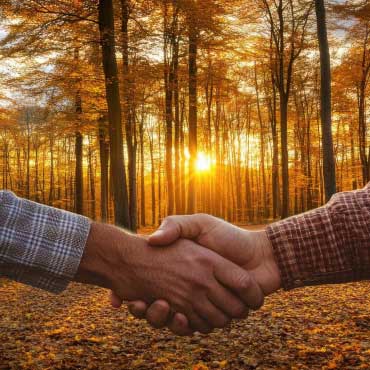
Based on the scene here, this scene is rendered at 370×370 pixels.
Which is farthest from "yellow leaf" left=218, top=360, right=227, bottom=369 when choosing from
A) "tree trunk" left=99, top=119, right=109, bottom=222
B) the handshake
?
"tree trunk" left=99, top=119, right=109, bottom=222

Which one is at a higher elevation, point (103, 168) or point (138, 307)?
point (103, 168)

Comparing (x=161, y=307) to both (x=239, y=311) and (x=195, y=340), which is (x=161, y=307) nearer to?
(x=239, y=311)

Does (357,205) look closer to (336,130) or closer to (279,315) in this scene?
(279,315)

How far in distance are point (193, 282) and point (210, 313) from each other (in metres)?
0.22

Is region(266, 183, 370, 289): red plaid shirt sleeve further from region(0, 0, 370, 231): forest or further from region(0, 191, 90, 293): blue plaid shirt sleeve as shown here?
region(0, 0, 370, 231): forest

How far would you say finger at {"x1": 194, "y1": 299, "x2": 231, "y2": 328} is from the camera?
284 cm

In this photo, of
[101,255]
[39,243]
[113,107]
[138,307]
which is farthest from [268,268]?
[113,107]

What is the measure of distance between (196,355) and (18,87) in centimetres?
1523

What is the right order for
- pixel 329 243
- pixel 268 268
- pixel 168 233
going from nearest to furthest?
1. pixel 329 243
2. pixel 268 268
3. pixel 168 233

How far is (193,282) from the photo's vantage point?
9.26 feet

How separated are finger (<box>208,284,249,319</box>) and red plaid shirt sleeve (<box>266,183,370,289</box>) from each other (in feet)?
1.36

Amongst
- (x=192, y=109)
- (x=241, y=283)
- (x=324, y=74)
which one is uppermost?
(x=192, y=109)

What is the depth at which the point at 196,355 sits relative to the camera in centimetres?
589

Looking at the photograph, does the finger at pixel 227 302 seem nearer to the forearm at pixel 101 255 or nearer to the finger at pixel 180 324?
the finger at pixel 180 324
